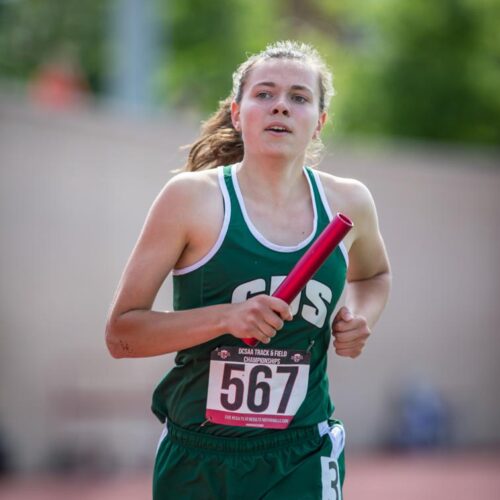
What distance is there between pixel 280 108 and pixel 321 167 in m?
8.83

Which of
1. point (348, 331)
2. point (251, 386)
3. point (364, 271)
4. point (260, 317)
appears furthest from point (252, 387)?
point (364, 271)

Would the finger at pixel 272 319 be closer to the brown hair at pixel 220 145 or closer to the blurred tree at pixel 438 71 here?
→ the brown hair at pixel 220 145

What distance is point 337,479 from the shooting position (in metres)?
3.76

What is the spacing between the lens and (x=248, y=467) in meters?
3.62

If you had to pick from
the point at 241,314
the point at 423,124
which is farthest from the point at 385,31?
the point at 241,314

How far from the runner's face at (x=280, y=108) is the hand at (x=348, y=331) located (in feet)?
1.82

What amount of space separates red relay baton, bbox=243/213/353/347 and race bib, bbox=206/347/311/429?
1.30ft

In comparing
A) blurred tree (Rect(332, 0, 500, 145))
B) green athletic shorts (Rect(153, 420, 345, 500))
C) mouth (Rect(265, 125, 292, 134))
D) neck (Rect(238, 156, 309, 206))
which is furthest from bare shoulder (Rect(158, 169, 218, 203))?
blurred tree (Rect(332, 0, 500, 145))

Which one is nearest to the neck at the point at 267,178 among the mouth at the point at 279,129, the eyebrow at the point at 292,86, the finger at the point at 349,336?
the mouth at the point at 279,129

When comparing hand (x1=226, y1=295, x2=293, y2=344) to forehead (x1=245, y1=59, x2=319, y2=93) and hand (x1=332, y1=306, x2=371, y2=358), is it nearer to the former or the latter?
hand (x1=332, y1=306, x2=371, y2=358)

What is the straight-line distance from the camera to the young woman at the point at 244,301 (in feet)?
11.7

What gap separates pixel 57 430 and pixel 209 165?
7329mm

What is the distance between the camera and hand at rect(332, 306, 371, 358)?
11.9ft

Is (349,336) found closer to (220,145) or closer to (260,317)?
(260,317)
